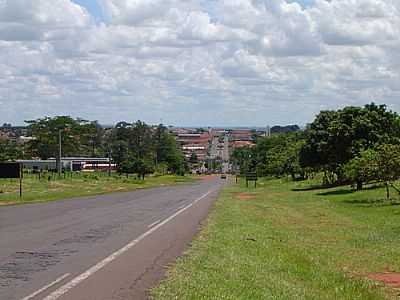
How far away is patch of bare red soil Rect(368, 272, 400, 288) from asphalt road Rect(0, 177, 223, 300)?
411 cm

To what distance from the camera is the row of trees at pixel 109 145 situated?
437ft

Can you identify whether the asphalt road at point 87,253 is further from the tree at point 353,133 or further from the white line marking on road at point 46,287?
the tree at point 353,133

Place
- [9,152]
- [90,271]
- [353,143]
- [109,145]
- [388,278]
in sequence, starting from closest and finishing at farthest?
[90,271]
[388,278]
[353,143]
[9,152]
[109,145]

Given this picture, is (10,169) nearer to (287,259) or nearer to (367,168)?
(367,168)

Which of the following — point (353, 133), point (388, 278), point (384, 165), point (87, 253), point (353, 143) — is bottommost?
point (388, 278)

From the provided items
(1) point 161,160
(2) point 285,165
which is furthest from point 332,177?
(1) point 161,160

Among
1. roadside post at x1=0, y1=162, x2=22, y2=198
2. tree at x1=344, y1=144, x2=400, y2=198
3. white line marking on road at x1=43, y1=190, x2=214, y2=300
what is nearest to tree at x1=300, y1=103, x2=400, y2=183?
tree at x1=344, y1=144, x2=400, y2=198

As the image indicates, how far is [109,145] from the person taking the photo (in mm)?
178500

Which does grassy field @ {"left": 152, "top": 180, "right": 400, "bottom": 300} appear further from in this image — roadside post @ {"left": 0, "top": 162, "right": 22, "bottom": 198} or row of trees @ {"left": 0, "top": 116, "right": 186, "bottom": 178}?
row of trees @ {"left": 0, "top": 116, "right": 186, "bottom": 178}

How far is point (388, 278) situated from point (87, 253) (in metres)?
6.56

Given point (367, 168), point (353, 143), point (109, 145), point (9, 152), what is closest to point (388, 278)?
point (367, 168)

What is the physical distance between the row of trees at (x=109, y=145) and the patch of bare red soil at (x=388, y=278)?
337 feet

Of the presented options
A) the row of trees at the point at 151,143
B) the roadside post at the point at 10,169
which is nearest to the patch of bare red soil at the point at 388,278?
the roadside post at the point at 10,169

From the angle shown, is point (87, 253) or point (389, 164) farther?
point (389, 164)
